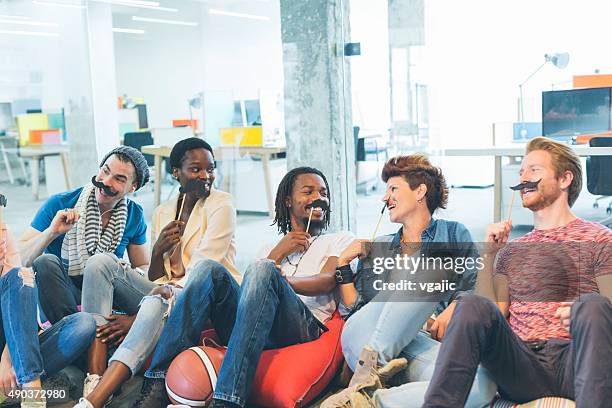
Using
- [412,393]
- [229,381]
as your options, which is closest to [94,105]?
[229,381]

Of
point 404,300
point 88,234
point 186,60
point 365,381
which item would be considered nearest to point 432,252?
point 404,300

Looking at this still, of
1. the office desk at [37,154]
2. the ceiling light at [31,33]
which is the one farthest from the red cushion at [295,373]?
the ceiling light at [31,33]

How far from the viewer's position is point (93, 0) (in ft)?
16.4

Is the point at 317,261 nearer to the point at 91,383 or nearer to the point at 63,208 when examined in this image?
the point at 91,383

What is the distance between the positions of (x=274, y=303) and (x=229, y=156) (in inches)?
86.9

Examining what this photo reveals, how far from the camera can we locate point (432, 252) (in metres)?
3.12

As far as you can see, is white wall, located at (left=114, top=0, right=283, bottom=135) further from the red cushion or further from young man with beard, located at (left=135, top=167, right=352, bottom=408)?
the red cushion

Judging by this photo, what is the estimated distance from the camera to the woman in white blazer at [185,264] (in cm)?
301

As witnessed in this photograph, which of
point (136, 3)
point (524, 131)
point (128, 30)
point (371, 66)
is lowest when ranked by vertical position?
point (524, 131)

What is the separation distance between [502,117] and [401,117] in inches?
25.8

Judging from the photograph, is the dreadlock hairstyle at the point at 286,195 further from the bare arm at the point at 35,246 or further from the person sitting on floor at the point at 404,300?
the bare arm at the point at 35,246

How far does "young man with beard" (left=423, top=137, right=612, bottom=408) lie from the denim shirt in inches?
5.3

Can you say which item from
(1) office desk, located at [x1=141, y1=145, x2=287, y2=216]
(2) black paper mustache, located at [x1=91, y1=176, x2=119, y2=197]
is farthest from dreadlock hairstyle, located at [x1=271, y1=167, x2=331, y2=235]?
(1) office desk, located at [x1=141, y1=145, x2=287, y2=216]

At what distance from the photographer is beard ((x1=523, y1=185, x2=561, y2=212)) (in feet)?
9.27
